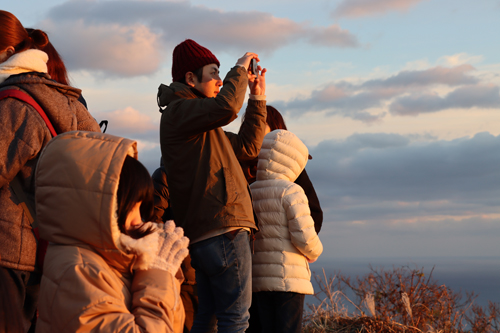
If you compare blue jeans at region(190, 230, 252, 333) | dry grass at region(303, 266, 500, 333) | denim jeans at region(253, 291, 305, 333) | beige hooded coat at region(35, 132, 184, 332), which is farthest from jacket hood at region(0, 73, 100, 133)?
dry grass at region(303, 266, 500, 333)

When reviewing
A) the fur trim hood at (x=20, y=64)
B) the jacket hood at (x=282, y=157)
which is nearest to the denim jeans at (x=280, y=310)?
the jacket hood at (x=282, y=157)

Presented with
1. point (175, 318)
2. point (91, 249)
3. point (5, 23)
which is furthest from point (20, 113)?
point (175, 318)

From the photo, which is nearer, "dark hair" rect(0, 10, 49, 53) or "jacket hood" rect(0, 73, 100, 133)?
"jacket hood" rect(0, 73, 100, 133)

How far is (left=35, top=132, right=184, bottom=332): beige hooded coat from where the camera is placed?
5.33 ft

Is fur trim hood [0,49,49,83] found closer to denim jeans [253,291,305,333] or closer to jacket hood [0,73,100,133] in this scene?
jacket hood [0,73,100,133]

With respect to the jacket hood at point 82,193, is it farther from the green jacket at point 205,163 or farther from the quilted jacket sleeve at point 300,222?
the quilted jacket sleeve at point 300,222

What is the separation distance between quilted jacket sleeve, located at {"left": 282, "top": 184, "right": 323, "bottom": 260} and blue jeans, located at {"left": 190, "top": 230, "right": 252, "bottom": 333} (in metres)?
0.62

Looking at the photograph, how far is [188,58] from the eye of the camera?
11.2 feet

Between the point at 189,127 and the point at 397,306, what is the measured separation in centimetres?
344

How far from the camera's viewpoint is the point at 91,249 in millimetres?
1764

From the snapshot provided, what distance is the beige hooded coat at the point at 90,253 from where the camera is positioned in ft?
5.33

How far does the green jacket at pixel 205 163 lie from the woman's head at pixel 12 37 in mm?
903

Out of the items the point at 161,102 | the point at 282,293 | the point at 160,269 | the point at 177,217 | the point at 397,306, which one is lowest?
the point at 397,306

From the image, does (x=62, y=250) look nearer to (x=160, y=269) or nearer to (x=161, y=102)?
(x=160, y=269)
